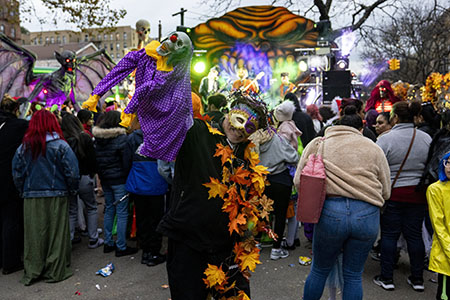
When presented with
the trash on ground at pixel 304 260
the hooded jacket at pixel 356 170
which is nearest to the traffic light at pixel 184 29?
the trash on ground at pixel 304 260

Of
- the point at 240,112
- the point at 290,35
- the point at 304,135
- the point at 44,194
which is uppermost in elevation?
the point at 290,35

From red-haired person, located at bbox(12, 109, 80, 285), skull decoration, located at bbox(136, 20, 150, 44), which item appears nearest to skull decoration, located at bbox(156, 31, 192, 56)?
red-haired person, located at bbox(12, 109, 80, 285)

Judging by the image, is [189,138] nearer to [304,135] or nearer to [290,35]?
[304,135]

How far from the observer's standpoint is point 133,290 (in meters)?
4.01

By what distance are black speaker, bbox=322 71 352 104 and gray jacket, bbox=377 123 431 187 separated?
20.4 ft

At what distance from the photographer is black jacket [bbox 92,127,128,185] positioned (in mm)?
4914

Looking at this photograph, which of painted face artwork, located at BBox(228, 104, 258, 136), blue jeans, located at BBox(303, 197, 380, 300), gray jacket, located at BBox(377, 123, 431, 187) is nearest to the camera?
painted face artwork, located at BBox(228, 104, 258, 136)

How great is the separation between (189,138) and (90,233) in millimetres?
4008

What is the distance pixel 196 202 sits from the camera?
213 cm

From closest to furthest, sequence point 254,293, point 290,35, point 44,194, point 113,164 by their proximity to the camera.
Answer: point 254,293, point 44,194, point 113,164, point 290,35

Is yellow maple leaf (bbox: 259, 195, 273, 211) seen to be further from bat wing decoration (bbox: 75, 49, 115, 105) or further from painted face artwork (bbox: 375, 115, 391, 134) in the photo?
bat wing decoration (bbox: 75, 49, 115, 105)

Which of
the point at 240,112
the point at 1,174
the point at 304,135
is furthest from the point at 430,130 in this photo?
the point at 1,174

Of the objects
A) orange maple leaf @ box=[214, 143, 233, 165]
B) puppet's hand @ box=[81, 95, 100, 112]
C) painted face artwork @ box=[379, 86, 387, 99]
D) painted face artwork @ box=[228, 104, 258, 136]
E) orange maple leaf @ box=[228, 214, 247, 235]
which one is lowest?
orange maple leaf @ box=[228, 214, 247, 235]

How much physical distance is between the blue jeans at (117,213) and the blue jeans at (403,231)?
10.8 ft
